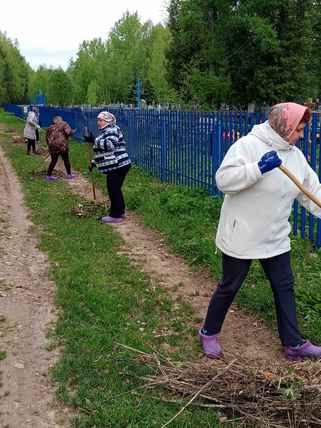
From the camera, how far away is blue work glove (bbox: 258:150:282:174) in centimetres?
315

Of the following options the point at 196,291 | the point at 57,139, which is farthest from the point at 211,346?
the point at 57,139

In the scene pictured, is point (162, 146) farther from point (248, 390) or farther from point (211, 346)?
point (248, 390)

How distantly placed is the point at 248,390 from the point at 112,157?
5.44 meters

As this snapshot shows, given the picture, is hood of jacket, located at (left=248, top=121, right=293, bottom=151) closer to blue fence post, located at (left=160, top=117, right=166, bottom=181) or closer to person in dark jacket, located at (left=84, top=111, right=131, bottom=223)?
person in dark jacket, located at (left=84, top=111, right=131, bottom=223)

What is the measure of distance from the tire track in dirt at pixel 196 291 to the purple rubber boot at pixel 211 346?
0.23 ft

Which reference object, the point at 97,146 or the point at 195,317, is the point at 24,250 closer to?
the point at 97,146

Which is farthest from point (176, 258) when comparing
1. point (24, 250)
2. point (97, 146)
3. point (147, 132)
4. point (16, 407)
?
point (147, 132)

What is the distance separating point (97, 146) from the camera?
26.0 feet

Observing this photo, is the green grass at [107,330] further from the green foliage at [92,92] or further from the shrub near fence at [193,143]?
the green foliage at [92,92]

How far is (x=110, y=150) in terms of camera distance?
310 inches

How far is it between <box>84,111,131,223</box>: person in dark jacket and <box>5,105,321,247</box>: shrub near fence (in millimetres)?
1644

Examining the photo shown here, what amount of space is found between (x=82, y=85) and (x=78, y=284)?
137 ft

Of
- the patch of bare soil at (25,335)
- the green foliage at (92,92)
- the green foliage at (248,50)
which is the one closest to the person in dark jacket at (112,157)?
the patch of bare soil at (25,335)

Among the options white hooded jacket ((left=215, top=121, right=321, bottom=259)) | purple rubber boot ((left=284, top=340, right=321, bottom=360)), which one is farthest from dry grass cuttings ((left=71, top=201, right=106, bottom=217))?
purple rubber boot ((left=284, top=340, right=321, bottom=360))
